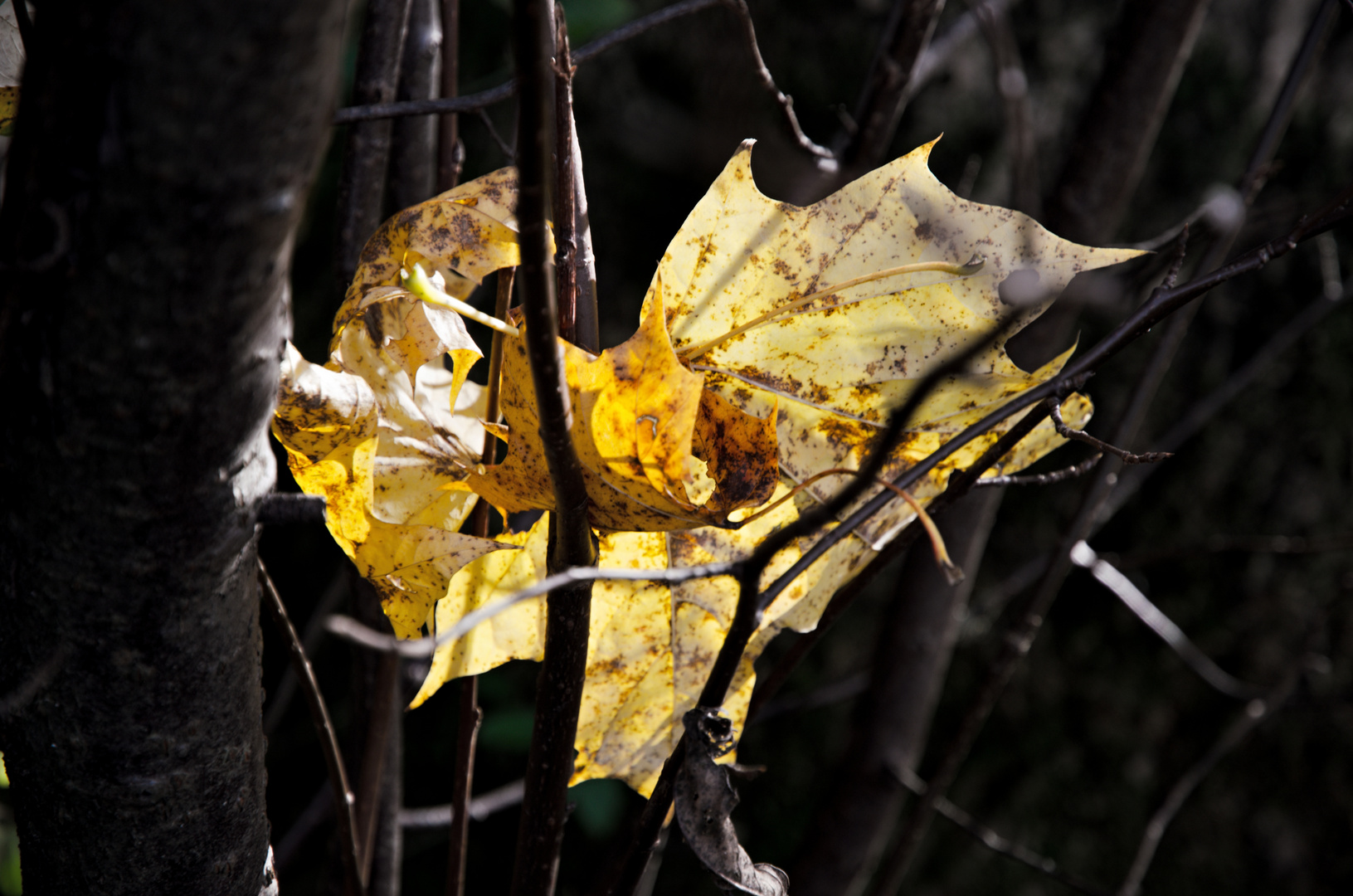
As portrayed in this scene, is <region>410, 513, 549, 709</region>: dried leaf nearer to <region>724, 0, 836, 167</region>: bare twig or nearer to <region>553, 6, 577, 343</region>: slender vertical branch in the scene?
<region>553, 6, 577, 343</region>: slender vertical branch

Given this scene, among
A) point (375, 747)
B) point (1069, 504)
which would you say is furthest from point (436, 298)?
point (1069, 504)

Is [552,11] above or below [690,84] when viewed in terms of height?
below

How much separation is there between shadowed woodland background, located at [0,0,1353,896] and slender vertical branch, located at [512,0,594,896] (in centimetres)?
57

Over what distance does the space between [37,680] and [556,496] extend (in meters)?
0.15

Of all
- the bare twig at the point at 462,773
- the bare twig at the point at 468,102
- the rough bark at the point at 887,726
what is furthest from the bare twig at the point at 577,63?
the rough bark at the point at 887,726

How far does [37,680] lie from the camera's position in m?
0.21

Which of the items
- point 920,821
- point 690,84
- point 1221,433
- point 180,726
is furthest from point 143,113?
point 1221,433

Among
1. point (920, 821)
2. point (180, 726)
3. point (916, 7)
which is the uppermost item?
point (916, 7)

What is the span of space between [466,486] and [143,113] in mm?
140

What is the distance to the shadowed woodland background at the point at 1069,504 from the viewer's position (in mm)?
848

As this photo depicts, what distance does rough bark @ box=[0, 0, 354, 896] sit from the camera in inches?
5.9

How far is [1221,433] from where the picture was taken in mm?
880

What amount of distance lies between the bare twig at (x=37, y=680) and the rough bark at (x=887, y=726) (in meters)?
0.56

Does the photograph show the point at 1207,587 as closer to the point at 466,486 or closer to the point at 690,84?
the point at 690,84
